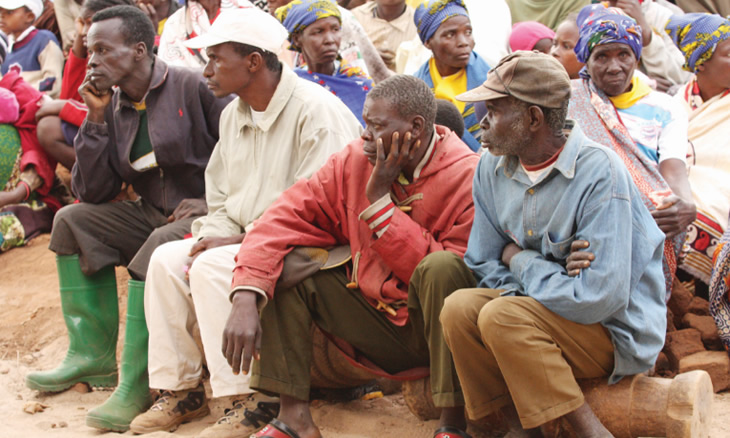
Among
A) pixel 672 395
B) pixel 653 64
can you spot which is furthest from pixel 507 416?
pixel 653 64

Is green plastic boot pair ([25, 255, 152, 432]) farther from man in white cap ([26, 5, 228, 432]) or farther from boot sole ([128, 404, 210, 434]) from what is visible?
boot sole ([128, 404, 210, 434])

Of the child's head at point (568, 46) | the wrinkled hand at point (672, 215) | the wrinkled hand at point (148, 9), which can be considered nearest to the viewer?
the wrinkled hand at point (672, 215)

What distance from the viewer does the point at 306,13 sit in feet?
17.3

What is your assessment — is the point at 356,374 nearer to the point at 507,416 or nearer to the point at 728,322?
the point at 507,416

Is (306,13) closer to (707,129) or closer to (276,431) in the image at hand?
(707,129)

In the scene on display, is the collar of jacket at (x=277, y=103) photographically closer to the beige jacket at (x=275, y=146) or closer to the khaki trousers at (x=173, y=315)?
the beige jacket at (x=275, y=146)

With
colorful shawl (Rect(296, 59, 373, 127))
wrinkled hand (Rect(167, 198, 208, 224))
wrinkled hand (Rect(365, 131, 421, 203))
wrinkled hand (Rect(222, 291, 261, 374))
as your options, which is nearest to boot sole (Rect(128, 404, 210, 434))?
wrinkled hand (Rect(222, 291, 261, 374))

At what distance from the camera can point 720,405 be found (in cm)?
359

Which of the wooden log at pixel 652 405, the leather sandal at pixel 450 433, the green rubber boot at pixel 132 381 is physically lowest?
the green rubber boot at pixel 132 381

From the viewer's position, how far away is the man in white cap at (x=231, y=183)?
3.64 meters

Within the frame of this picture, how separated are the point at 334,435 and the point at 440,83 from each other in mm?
2539

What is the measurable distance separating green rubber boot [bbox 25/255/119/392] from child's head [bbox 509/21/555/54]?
3.35 meters

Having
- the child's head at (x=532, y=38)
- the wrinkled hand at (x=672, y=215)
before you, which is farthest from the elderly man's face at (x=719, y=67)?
the child's head at (x=532, y=38)

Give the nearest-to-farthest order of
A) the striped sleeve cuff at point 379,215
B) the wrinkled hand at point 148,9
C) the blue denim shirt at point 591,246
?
1. the blue denim shirt at point 591,246
2. the striped sleeve cuff at point 379,215
3. the wrinkled hand at point 148,9
